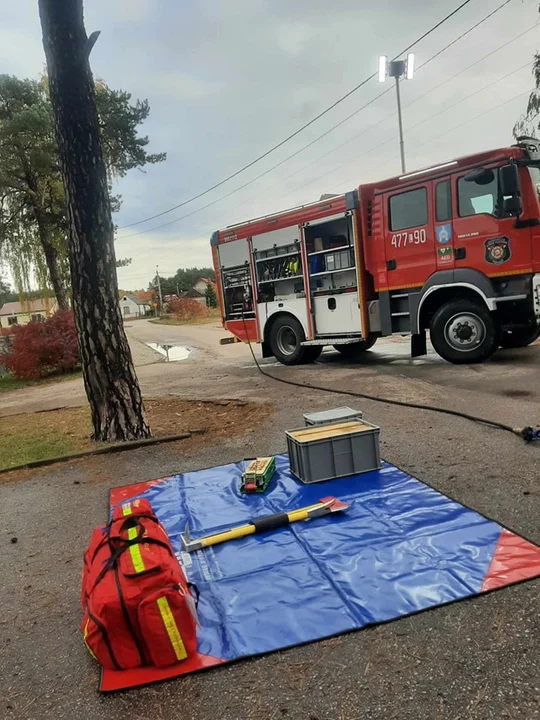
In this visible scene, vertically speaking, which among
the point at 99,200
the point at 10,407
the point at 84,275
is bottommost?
the point at 10,407

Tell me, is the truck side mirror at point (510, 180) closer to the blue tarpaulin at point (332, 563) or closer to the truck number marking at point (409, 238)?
the truck number marking at point (409, 238)

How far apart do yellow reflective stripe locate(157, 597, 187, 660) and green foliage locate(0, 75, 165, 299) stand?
17780 millimetres

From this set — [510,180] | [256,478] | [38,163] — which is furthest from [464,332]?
[38,163]

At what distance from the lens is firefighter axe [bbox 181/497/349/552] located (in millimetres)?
3229

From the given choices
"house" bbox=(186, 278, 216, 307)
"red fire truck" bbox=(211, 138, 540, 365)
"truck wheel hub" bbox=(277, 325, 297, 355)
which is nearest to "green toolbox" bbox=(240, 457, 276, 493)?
"red fire truck" bbox=(211, 138, 540, 365)

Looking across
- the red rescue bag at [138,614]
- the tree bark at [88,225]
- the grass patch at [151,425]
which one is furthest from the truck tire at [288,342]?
the red rescue bag at [138,614]

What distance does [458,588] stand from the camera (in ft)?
8.48

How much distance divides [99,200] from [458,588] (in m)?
5.09

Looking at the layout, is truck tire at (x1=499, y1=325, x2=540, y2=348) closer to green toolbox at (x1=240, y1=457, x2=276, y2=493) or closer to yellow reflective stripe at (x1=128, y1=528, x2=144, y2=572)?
green toolbox at (x1=240, y1=457, x2=276, y2=493)

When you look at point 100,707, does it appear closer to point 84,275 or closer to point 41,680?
point 41,680

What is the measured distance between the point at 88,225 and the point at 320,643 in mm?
4854

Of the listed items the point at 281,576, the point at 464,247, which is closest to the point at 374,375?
the point at 464,247

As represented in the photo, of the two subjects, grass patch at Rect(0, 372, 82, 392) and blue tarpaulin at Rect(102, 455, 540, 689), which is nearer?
blue tarpaulin at Rect(102, 455, 540, 689)

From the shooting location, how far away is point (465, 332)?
8.75m
